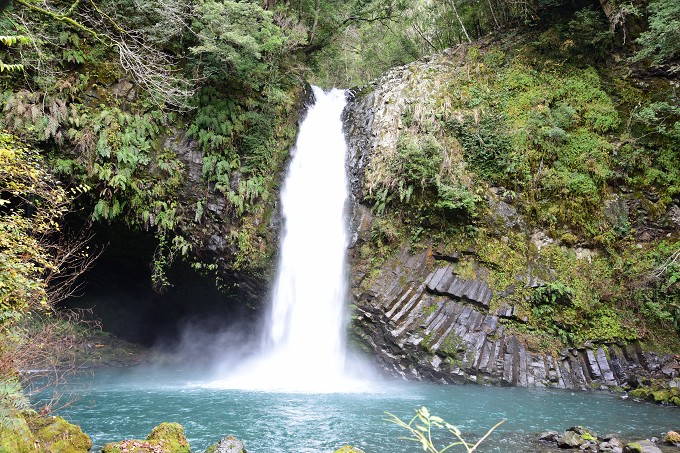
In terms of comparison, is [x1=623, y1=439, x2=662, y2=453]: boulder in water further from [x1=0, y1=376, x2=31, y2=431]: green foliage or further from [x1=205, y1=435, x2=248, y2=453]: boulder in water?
[x1=0, y1=376, x2=31, y2=431]: green foliage

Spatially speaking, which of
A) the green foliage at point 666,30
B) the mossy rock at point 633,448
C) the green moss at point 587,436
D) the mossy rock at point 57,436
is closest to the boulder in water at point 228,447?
the mossy rock at point 57,436

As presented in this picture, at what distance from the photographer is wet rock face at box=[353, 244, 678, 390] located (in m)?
10.7

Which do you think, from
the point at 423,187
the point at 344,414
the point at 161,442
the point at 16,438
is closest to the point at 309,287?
the point at 423,187

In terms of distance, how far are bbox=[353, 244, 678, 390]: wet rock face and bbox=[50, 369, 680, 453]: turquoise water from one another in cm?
53

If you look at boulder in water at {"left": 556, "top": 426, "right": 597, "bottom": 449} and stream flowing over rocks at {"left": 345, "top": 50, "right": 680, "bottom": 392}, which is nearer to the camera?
boulder in water at {"left": 556, "top": 426, "right": 597, "bottom": 449}

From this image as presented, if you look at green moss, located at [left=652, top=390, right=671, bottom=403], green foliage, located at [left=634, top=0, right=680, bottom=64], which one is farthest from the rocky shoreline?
green foliage, located at [left=634, top=0, right=680, bottom=64]

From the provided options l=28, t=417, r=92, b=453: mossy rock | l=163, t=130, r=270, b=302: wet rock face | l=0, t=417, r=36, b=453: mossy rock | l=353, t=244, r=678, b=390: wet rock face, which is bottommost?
l=28, t=417, r=92, b=453: mossy rock

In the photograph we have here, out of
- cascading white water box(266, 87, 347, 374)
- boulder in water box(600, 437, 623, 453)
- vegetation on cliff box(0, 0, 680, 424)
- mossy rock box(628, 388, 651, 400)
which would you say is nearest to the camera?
boulder in water box(600, 437, 623, 453)

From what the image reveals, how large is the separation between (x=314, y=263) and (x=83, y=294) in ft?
28.4

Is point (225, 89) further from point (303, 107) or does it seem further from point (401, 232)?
point (401, 232)

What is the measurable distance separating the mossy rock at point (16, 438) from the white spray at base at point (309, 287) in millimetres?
6105

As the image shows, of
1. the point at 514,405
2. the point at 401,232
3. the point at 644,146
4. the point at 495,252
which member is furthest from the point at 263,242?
the point at 644,146

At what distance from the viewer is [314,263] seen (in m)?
13.7

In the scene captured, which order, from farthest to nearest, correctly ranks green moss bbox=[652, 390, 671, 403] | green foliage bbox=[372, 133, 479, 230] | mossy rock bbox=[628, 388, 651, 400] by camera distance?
green foliage bbox=[372, 133, 479, 230] → mossy rock bbox=[628, 388, 651, 400] → green moss bbox=[652, 390, 671, 403]
